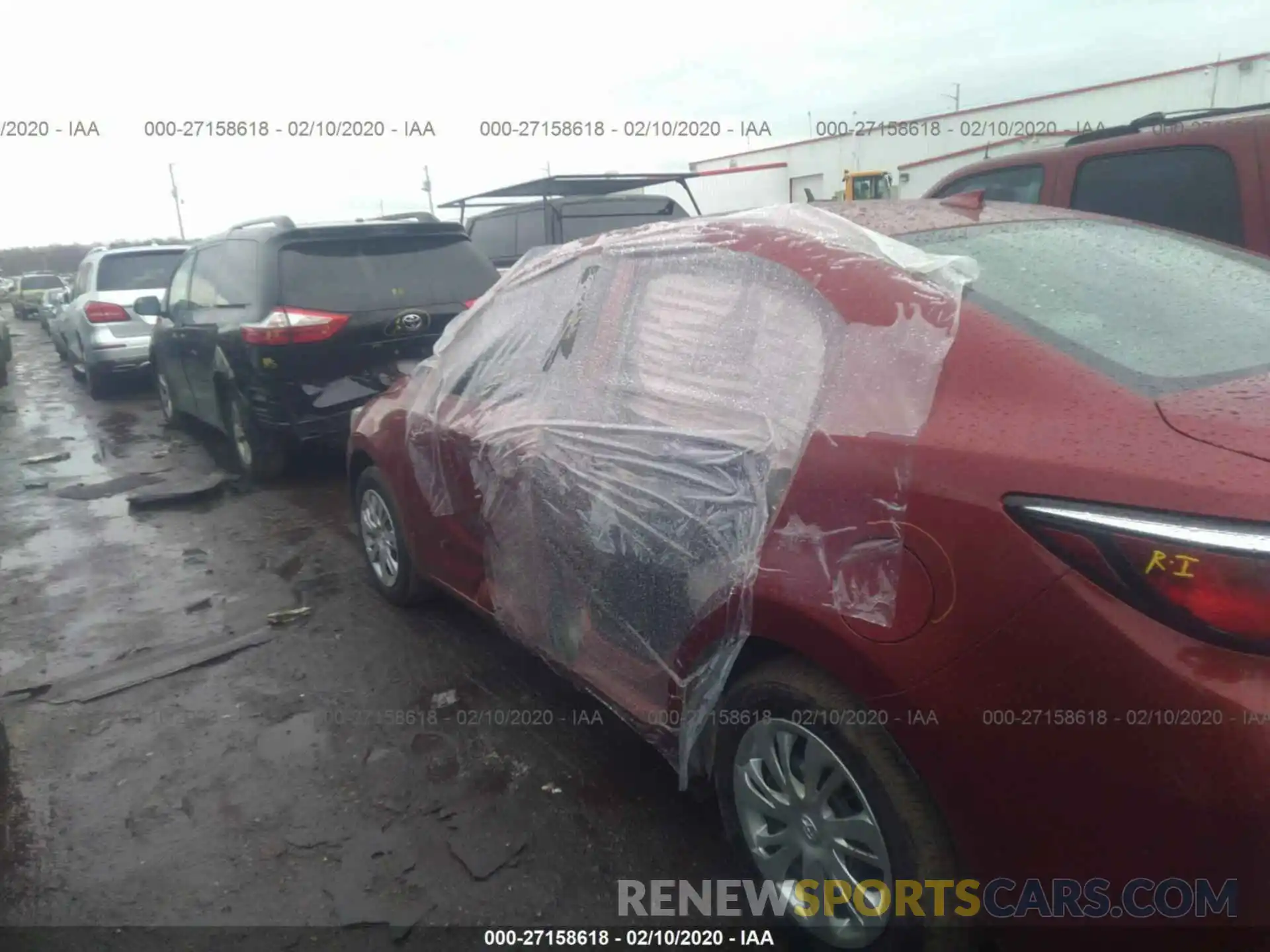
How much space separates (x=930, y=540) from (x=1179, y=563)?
1.38 feet

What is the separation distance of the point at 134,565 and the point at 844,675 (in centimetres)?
462

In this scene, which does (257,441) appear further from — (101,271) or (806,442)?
(101,271)

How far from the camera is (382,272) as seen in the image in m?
5.96

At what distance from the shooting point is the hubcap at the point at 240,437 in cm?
654

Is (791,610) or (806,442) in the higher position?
(806,442)

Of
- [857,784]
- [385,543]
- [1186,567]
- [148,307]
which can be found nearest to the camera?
[1186,567]

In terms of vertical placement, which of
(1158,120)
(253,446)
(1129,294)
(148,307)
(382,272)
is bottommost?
(253,446)

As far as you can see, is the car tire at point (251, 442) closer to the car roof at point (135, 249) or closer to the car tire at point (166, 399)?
the car tire at point (166, 399)

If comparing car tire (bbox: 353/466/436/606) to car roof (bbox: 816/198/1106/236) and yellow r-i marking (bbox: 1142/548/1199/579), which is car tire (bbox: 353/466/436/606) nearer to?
car roof (bbox: 816/198/1106/236)

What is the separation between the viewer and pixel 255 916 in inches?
97.7

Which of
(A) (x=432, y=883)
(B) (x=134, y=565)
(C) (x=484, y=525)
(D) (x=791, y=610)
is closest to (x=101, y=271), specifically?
(B) (x=134, y=565)

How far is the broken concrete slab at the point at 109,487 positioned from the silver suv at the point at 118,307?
155 inches

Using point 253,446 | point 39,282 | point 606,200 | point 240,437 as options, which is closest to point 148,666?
point 253,446

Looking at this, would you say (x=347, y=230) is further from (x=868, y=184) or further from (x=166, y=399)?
(x=868, y=184)
